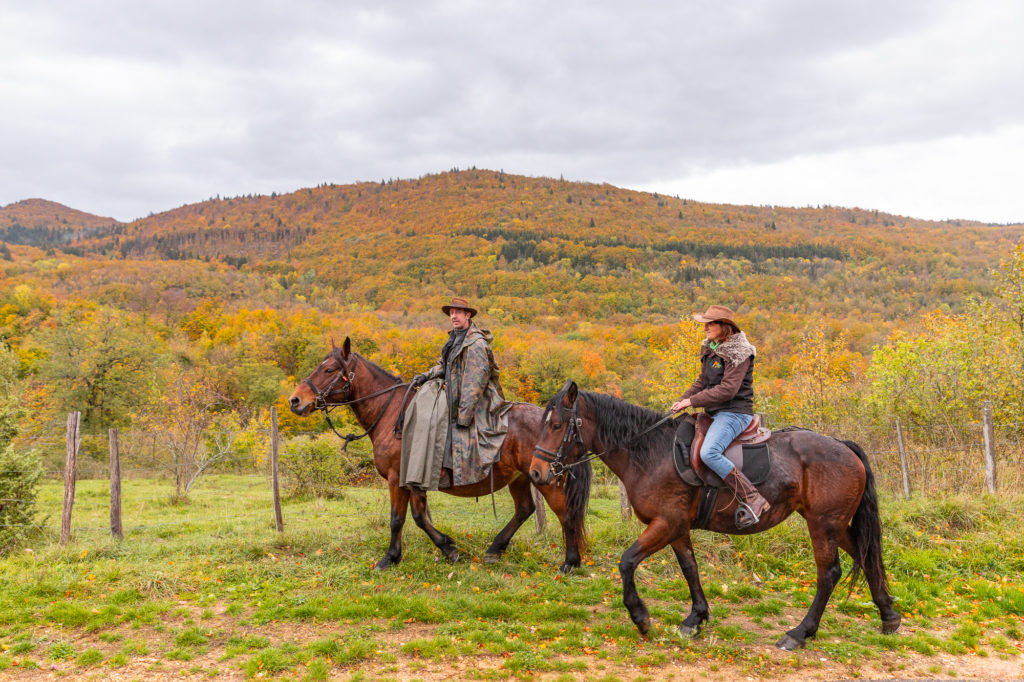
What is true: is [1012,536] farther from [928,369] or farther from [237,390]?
[237,390]

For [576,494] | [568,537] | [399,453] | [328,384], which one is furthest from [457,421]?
[568,537]

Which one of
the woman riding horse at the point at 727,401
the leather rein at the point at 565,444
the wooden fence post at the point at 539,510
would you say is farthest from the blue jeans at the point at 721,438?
the wooden fence post at the point at 539,510

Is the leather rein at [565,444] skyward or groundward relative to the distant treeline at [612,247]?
groundward

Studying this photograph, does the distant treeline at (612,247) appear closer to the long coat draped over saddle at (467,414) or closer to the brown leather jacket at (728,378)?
the long coat draped over saddle at (467,414)

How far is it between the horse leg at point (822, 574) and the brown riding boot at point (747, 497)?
66 cm

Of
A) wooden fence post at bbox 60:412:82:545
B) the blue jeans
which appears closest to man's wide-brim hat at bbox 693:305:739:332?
the blue jeans

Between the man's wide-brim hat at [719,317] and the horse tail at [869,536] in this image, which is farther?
the horse tail at [869,536]

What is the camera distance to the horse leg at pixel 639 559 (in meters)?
5.15

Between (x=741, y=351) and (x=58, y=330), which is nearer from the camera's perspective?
(x=741, y=351)

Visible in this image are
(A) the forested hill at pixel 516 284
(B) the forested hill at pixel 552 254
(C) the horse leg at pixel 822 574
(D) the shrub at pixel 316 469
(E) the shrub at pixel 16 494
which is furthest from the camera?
(B) the forested hill at pixel 552 254

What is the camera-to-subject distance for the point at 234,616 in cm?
562

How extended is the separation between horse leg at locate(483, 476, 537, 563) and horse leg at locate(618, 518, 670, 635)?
2112 mm

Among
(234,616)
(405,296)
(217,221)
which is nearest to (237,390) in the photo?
(234,616)

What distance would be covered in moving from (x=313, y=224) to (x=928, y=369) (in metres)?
174
